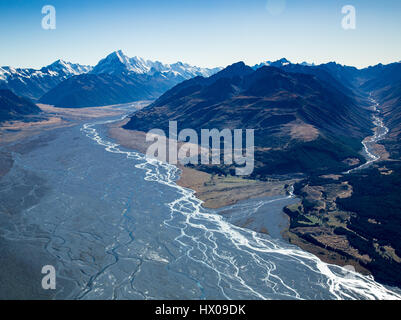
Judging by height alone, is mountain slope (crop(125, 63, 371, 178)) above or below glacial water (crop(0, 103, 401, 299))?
above

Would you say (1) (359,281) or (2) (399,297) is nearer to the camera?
(2) (399,297)

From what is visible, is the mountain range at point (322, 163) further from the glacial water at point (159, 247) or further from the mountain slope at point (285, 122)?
the glacial water at point (159, 247)

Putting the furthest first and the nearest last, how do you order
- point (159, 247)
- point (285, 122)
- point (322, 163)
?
point (285, 122), point (322, 163), point (159, 247)

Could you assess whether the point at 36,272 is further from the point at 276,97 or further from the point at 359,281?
the point at 276,97

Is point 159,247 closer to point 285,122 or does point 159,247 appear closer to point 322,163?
point 322,163

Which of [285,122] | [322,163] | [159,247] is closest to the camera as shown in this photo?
[159,247]

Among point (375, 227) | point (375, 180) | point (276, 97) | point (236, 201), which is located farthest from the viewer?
point (276, 97)

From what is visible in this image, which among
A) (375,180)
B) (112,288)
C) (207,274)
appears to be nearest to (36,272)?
(112,288)

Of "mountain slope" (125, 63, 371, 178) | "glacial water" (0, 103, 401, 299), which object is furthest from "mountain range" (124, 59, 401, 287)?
"glacial water" (0, 103, 401, 299)

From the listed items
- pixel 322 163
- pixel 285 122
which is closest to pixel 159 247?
pixel 322 163

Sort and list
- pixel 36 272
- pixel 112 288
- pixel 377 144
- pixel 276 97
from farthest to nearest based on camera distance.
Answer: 1. pixel 276 97
2. pixel 377 144
3. pixel 36 272
4. pixel 112 288

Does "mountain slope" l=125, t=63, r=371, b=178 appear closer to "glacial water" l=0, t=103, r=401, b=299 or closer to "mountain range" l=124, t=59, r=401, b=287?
"mountain range" l=124, t=59, r=401, b=287
